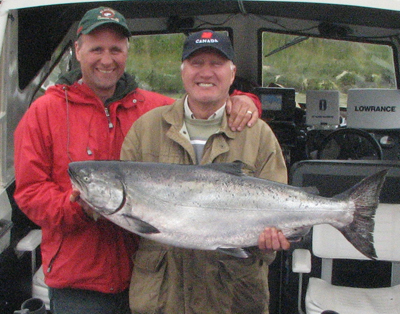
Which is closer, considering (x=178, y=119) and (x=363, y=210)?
(x=363, y=210)

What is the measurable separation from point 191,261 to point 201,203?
44 cm

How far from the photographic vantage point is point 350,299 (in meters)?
3.77

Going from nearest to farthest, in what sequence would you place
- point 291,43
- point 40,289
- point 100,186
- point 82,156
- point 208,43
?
point 100,186
point 208,43
point 82,156
point 40,289
point 291,43

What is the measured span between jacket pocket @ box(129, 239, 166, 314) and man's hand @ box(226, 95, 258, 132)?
0.79 metres

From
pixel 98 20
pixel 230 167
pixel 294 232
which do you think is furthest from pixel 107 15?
pixel 294 232

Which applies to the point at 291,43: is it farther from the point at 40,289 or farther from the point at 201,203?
the point at 201,203

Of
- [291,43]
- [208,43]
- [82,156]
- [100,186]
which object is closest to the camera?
[100,186]

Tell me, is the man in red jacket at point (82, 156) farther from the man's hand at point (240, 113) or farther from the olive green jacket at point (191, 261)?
the olive green jacket at point (191, 261)

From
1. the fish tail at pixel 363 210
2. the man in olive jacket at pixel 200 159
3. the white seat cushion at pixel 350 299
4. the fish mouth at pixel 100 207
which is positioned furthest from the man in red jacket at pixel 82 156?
the white seat cushion at pixel 350 299

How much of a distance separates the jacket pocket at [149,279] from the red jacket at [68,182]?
0.75 ft

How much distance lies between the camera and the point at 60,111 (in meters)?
2.80

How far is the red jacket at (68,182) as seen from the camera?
267 centimetres

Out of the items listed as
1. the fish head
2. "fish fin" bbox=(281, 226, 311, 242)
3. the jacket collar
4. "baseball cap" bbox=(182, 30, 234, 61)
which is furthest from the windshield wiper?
the fish head

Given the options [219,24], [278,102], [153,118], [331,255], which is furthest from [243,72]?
[153,118]
